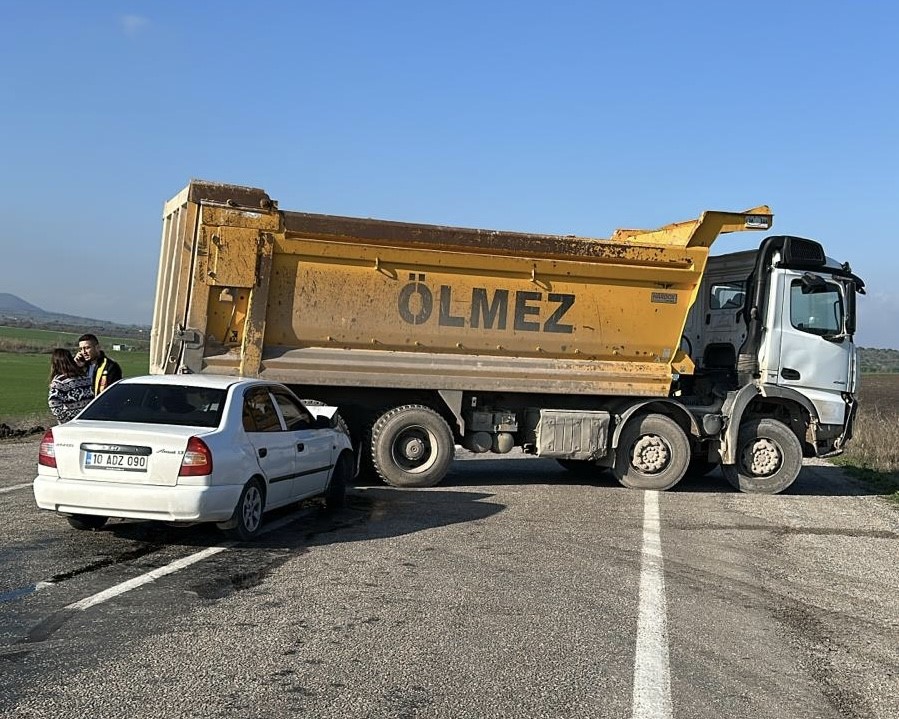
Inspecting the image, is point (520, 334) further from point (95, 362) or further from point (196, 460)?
point (196, 460)

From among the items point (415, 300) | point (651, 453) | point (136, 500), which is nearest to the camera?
point (136, 500)

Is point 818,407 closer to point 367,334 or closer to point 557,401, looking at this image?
point 557,401

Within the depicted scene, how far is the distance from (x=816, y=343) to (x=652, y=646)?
8848mm

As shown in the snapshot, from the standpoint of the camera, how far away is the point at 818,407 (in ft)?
43.5

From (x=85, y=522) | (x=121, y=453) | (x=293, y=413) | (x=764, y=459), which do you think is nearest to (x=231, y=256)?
(x=293, y=413)

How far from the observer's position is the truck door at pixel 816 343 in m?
13.1

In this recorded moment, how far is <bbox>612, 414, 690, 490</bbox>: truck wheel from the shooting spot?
507 inches

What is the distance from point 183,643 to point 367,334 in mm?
7050

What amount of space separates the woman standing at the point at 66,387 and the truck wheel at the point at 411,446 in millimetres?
3495

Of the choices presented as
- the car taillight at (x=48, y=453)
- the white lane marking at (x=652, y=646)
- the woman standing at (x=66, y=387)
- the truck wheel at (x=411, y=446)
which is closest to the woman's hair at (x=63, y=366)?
the woman standing at (x=66, y=387)

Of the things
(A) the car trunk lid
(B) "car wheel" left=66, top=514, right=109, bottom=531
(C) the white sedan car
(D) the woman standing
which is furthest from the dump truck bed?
(A) the car trunk lid

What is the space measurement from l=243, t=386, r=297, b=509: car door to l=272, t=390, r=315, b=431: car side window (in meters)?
0.17

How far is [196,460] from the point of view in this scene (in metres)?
7.27

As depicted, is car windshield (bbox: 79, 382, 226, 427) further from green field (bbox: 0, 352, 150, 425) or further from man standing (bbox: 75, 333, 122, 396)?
green field (bbox: 0, 352, 150, 425)
